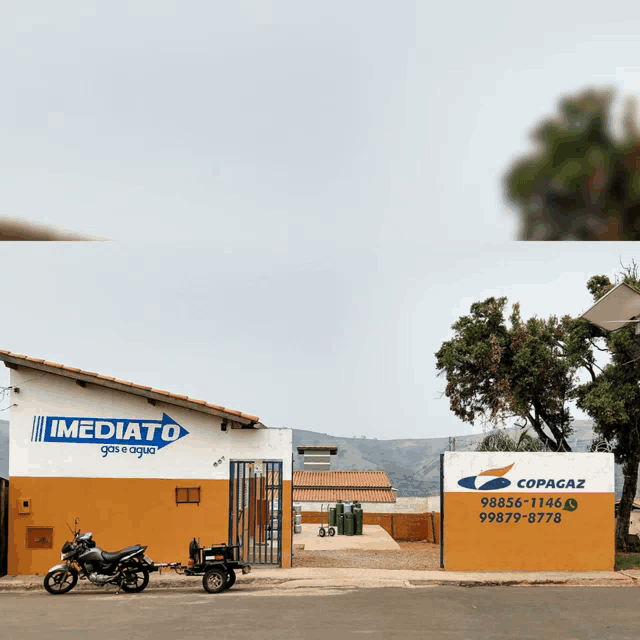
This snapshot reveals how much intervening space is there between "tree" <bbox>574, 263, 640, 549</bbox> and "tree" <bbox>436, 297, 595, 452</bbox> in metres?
1.13

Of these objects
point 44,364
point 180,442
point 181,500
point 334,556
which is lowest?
point 334,556

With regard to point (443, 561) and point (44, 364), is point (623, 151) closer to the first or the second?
point (44, 364)

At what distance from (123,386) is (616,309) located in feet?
47.7

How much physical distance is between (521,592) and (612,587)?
2195mm

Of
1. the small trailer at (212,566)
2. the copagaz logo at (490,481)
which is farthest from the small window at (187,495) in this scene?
the copagaz logo at (490,481)

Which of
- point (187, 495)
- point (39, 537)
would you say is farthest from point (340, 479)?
point (39, 537)

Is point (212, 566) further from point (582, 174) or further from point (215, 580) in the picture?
point (582, 174)

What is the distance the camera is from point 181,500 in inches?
671

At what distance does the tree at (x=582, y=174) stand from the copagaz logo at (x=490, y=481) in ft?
57.2

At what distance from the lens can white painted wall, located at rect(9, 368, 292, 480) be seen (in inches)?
670

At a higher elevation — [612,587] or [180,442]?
[180,442]

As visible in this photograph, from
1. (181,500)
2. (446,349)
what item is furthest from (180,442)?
(446,349)

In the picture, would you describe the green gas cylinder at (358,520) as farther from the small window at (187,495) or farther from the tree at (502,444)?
the small window at (187,495)

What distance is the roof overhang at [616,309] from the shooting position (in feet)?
10.1
